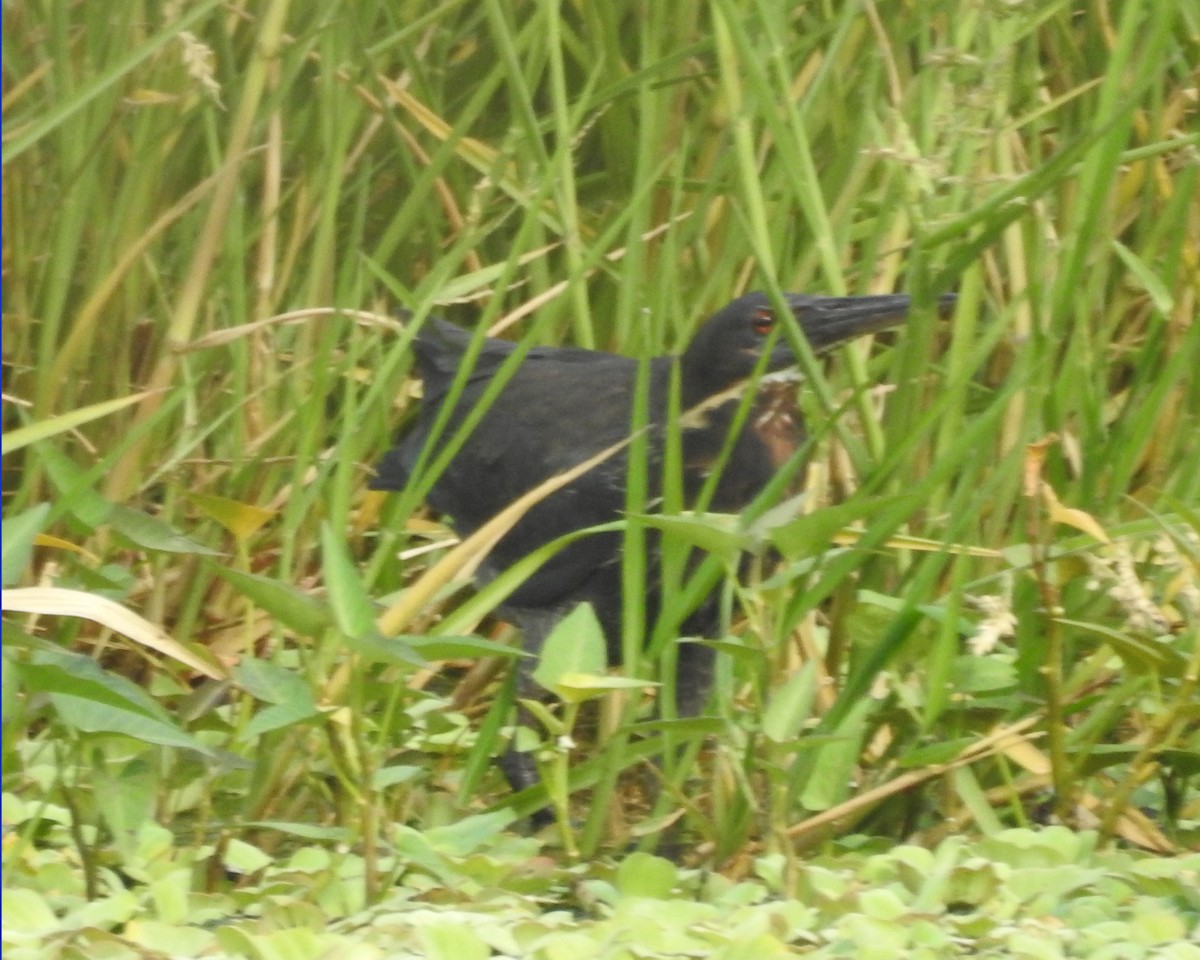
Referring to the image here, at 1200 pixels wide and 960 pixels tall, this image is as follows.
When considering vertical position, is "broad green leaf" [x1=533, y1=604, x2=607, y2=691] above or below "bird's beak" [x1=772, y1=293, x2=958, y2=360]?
below

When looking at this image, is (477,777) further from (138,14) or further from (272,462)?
(138,14)

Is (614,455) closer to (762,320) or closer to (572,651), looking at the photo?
(762,320)

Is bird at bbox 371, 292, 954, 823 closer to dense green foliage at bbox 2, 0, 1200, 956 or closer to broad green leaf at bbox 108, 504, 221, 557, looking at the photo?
dense green foliage at bbox 2, 0, 1200, 956

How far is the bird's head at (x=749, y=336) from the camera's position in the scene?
1423 mm

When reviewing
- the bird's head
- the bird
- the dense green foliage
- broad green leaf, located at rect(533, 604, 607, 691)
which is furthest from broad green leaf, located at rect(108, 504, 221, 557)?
the bird's head

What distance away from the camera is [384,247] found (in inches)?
60.9

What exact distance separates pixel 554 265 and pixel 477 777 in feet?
2.98

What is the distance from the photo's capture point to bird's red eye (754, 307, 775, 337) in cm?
155

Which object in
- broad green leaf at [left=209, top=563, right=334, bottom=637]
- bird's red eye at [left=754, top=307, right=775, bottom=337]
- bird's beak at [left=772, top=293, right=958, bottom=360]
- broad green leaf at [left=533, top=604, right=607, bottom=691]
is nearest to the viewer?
broad green leaf at [left=209, top=563, right=334, bottom=637]

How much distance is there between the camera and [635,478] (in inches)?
45.7

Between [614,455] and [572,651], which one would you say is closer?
[572,651]

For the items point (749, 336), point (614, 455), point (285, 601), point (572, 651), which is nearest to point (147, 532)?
point (285, 601)

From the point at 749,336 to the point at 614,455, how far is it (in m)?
0.15

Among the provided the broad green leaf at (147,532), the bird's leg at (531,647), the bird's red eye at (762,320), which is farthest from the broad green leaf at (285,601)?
the bird's red eye at (762,320)
